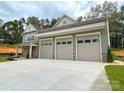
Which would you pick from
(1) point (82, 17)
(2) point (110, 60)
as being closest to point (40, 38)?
(2) point (110, 60)

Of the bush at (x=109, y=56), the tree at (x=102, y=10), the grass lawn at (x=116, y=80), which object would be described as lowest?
the grass lawn at (x=116, y=80)

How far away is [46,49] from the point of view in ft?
57.3

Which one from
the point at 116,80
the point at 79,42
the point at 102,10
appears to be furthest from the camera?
→ the point at 102,10

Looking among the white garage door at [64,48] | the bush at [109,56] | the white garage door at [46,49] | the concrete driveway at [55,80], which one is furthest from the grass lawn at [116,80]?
the white garage door at [46,49]

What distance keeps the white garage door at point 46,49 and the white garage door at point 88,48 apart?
5075 millimetres

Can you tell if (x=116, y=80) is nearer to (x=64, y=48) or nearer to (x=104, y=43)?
(x=104, y=43)

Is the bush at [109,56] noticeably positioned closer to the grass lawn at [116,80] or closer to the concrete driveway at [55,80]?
the concrete driveway at [55,80]

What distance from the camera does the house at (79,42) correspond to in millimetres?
12164

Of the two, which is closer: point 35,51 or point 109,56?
point 109,56

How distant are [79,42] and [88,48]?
1.58 metres

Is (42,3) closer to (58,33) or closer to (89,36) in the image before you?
(58,33)

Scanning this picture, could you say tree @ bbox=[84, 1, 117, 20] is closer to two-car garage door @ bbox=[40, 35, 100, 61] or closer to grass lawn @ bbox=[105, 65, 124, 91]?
two-car garage door @ bbox=[40, 35, 100, 61]

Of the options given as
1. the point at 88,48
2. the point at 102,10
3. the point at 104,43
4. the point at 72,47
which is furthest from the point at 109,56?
the point at 102,10

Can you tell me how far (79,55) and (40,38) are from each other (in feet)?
27.3
